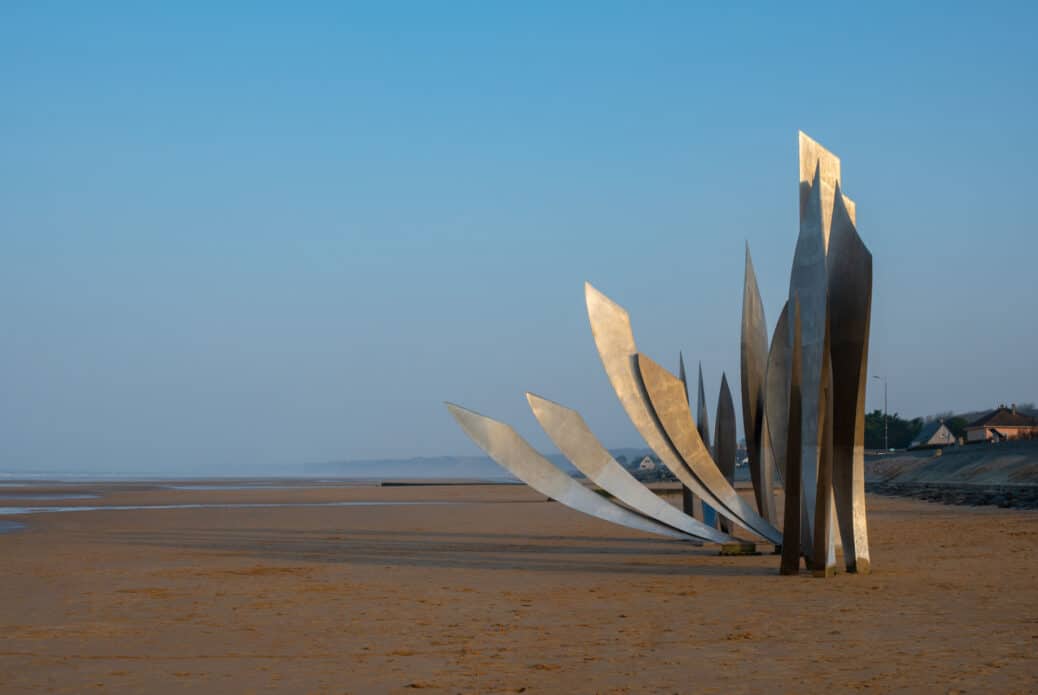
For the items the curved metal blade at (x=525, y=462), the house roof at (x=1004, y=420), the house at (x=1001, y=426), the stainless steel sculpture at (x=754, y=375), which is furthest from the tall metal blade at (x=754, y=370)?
the house roof at (x=1004, y=420)

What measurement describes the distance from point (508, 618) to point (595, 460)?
5188mm

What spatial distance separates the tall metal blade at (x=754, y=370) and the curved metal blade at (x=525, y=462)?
2.32 metres

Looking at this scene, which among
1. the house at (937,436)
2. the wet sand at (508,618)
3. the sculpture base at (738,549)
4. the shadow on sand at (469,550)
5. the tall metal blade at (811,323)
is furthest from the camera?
the house at (937,436)

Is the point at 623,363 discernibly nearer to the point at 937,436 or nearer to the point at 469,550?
the point at 469,550

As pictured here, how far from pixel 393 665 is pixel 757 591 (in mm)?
4991

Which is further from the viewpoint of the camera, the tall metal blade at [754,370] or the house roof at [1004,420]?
the house roof at [1004,420]

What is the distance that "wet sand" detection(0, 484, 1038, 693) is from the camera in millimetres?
6770

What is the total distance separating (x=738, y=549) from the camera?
14977 mm

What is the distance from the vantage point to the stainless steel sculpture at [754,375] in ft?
49.1

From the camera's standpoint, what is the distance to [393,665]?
7250 mm

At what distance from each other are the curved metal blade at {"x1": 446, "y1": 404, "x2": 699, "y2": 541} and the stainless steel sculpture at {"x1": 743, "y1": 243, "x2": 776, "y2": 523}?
232 cm

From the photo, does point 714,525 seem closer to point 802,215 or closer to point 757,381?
point 757,381

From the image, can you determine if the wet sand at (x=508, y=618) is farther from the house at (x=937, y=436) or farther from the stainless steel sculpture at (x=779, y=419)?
the house at (x=937, y=436)

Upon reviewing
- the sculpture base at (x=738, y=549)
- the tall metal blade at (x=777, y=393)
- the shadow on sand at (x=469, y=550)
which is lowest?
the shadow on sand at (x=469, y=550)
